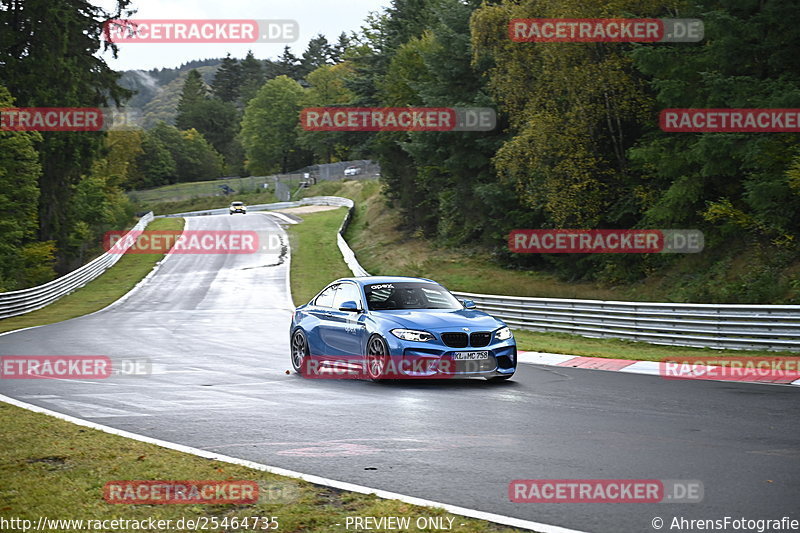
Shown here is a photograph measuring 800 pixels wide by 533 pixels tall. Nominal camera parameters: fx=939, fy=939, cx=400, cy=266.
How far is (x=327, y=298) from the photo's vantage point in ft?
50.8

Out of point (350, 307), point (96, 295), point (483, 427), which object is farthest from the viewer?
point (96, 295)

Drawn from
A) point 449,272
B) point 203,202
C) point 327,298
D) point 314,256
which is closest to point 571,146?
point 449,272

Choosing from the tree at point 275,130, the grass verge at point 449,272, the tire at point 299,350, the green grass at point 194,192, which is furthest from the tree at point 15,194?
the tree at point 275,130

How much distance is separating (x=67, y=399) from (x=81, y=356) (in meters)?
6.55

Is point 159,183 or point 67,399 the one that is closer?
point 67,399

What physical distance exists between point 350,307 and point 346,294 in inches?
28.5

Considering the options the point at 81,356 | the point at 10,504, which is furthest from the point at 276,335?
the point at 10,504

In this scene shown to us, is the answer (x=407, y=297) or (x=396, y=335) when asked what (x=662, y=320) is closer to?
(x=407, y=297)

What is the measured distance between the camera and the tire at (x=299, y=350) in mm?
15266

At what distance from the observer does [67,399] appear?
1232cm

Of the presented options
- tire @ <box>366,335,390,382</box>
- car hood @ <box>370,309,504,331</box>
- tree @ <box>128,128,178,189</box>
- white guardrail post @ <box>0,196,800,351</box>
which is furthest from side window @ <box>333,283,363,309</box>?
tree @ <box>128,128,178,189</box>

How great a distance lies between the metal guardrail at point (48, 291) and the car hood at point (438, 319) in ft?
75.9

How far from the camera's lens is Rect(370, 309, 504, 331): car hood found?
13148 millimetres

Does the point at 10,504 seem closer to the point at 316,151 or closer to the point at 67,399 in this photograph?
the point at 67,399
